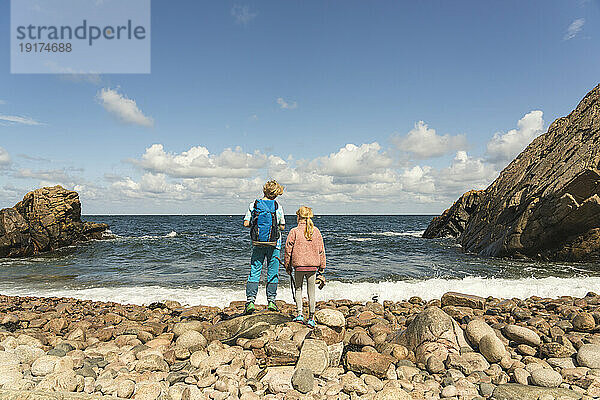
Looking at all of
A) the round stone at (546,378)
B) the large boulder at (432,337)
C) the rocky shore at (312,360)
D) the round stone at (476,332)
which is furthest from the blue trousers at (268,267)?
the round stone at (546,378)

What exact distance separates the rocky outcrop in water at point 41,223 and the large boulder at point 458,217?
36.2 metres

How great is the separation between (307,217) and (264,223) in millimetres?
824

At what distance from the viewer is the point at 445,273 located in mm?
16781

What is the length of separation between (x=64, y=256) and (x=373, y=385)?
26.3 m

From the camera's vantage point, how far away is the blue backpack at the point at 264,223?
20.4 feet

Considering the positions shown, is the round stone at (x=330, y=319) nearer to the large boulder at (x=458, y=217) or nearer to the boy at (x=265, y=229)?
the boy at (x=265, y=229)

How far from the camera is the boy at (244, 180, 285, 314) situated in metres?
6.23

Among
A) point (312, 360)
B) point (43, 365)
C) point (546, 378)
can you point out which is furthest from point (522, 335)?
point (43, 365)

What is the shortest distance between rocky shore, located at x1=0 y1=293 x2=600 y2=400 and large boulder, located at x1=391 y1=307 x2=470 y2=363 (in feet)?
0.05

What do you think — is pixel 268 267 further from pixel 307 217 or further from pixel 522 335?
pixel 522 335

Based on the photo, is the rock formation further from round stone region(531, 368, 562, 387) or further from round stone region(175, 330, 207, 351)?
round stone region(175, 330, 207, 351)

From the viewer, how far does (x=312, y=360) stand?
4.86m

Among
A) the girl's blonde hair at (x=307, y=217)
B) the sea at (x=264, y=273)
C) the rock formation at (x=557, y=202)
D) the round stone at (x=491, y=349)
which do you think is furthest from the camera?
the rock formation at (x=557, y=202)

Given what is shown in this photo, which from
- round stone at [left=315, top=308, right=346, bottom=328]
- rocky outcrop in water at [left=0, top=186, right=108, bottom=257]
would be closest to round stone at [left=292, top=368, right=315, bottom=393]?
round stone at [left=315, top=308, right=346, bottom=328]
